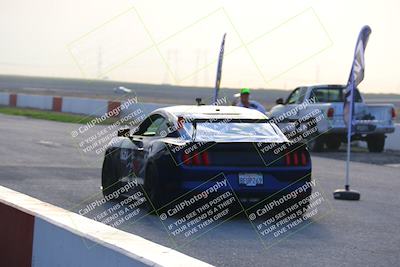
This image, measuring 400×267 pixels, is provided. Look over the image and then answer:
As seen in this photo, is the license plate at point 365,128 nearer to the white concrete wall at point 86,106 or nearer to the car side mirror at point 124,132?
the car side mirror at point 124,132

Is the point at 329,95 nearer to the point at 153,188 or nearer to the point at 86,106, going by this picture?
the point at 153,188

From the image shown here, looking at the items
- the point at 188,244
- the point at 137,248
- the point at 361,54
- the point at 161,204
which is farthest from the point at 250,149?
the point at 137,248

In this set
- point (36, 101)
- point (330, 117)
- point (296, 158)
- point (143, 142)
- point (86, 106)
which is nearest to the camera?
point (296, 158)

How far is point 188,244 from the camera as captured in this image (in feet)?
25.7

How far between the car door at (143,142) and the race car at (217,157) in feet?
0.04

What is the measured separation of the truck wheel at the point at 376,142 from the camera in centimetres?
2268

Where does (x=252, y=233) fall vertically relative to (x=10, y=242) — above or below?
below

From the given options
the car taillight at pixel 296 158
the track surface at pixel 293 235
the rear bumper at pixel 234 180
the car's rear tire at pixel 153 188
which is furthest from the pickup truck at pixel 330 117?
the car's rear tire at pixel 153 188

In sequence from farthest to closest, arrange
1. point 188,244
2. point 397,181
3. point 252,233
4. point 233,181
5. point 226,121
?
1. point 397,181
2. point 226,121
3. point 233,181
4. point 252,233
5. point 188,244

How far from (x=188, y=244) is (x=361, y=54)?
5759 millimetres

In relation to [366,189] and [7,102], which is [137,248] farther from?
[7,102]

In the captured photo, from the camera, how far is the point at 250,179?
9406 millimetres

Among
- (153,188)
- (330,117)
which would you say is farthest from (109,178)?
(330,117)

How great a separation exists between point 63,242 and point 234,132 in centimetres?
536
